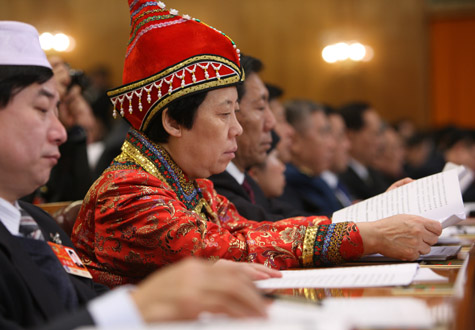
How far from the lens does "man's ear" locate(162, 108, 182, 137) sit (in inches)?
79.3

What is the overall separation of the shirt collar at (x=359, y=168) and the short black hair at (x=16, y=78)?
528 centimetres

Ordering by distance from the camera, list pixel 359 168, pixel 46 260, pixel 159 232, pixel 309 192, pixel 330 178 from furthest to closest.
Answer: pixel 359 168 < pixel 330 178 < pixel 309 192 < pixel 159 232 < pixel 46 260

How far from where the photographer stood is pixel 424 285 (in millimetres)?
1476

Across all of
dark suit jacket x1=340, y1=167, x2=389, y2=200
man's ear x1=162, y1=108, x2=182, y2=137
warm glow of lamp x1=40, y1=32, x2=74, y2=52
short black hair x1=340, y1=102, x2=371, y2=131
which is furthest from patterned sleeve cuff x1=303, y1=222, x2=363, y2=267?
warm glow of lamp x1=40, y1=32, x2=74, y2=52

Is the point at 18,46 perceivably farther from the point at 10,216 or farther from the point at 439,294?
the point at 439,294

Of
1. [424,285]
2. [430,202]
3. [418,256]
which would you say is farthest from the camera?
[430,202]

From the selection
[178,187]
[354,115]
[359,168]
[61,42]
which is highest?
[61,42]

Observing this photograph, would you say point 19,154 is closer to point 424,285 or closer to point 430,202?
point 424,285

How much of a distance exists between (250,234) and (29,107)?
2.74 ft

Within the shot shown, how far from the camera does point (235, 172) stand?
2885 mm

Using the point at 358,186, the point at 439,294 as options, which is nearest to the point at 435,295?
the point at 439,294

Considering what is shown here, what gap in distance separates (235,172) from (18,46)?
158 cm

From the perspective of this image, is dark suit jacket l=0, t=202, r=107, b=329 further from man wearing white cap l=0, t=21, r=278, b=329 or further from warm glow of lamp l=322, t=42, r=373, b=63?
warm glow of lamp l=322, t=42, r=373, b=63

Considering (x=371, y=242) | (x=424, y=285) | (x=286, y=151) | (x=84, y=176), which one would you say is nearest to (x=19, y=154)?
(x=424, y=285)
